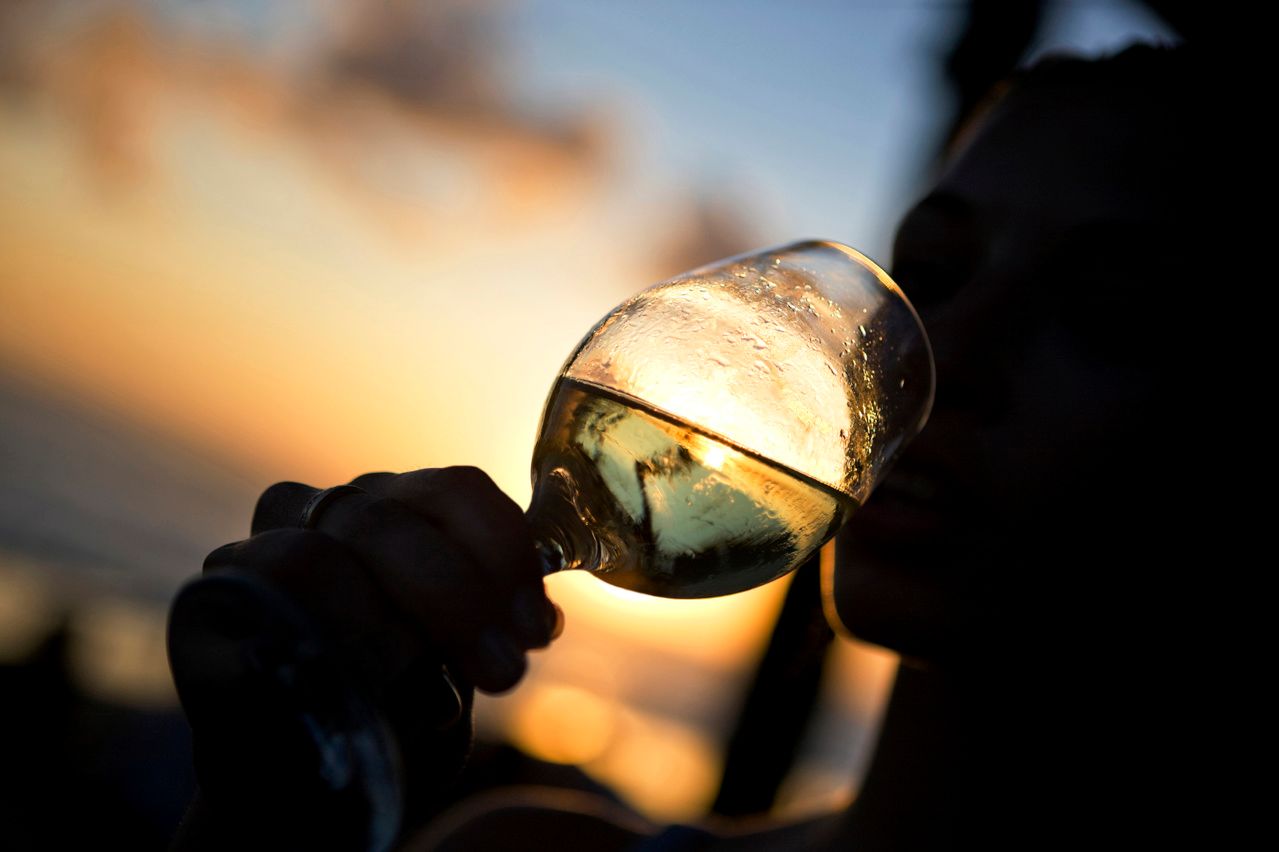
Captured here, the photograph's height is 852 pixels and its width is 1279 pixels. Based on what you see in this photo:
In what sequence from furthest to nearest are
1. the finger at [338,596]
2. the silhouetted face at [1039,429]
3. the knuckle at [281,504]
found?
the silhouetted face at [1039,429] < the knuckle at [281,504] < the finger at [338,596]

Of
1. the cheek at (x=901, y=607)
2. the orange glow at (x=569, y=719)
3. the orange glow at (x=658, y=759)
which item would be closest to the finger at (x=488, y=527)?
the cheek at (x=901, y=607)

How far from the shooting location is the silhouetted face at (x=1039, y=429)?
1250mm

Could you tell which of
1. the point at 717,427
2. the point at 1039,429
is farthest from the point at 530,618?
the point at 1039,429

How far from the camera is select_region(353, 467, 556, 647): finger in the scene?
797mm

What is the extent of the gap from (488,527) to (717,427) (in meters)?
0.29

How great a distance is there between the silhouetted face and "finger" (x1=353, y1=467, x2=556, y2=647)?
0.65 meters

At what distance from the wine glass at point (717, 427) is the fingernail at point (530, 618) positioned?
90 millimetres

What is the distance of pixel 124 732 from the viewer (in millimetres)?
10117

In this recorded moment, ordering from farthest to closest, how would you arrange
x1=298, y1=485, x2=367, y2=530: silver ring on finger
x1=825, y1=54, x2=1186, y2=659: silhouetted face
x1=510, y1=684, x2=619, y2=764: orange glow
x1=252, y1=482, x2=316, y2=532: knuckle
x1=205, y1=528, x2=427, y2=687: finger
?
x1=510, y1=684, x2=619, y2=764: orange glow → x1=825, y1=54, x2=1186, y2=659: silhouetted face → x1=252, y1=482, x2=316, y2=532: knuckle → x1=298, y1=485, x2=367, y2=530: silver ring on finger → x1=205, y1=528, x2=427, y2=687: finger

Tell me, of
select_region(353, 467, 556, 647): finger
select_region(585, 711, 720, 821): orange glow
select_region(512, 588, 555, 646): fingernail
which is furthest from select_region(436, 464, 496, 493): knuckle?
select_region(585, 711, 720, 821): orange glow

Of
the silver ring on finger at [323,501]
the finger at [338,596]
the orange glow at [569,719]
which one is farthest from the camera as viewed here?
the orange glow at [569,719]

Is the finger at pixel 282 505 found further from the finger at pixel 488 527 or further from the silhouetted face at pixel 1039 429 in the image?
the silhouetted face at pixel 1039 429

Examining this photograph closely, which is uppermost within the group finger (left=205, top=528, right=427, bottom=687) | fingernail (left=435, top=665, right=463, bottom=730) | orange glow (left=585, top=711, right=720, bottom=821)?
finger (left=205, top=528, right=427, bottom=687)

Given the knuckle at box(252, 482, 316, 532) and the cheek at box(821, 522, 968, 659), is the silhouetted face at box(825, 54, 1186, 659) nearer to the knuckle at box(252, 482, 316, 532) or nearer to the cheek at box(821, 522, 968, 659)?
the cheek at box(821, 522, 968, 659)
